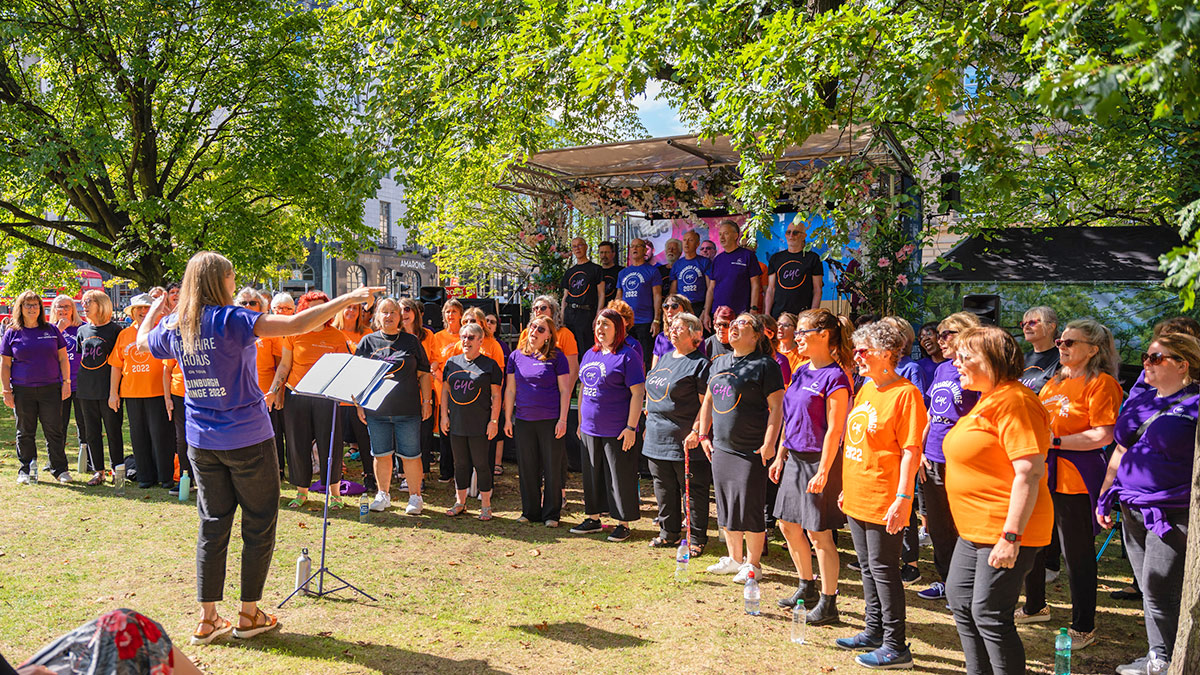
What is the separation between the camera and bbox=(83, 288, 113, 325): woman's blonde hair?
8.26m

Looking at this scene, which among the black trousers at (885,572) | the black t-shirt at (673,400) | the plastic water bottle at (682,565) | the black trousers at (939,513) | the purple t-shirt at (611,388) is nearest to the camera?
the black trousers at (885,572)

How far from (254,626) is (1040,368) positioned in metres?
5.26

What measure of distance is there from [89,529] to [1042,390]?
7290 millimetres

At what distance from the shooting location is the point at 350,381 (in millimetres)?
5172

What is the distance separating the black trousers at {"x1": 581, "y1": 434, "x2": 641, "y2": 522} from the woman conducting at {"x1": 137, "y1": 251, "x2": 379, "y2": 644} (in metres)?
3.05

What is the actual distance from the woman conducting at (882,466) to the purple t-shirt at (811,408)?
1.41 feet

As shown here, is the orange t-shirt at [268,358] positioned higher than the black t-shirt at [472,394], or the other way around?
the orange t-shirt at [268,358]

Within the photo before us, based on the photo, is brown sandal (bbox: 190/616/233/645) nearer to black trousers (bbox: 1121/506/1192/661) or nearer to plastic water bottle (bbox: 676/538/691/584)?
plastic water bottle (bbox: 676/538/691/584)

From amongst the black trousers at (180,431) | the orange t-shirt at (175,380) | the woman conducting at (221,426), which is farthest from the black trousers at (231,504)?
the black trousers at (180,431)

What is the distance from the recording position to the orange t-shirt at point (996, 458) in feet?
11.4

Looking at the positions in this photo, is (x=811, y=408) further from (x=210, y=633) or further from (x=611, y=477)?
(x=210, y=633)

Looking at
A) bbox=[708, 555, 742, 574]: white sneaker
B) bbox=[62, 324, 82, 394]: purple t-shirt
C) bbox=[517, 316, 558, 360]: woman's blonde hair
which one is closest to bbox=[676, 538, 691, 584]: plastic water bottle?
bbox=[708, 555, 742, 574]: white sneaker

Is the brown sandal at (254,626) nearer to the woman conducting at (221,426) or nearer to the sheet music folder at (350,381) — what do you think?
the woman conducting at (221,426)

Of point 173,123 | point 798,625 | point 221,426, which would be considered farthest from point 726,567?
point 173,123
